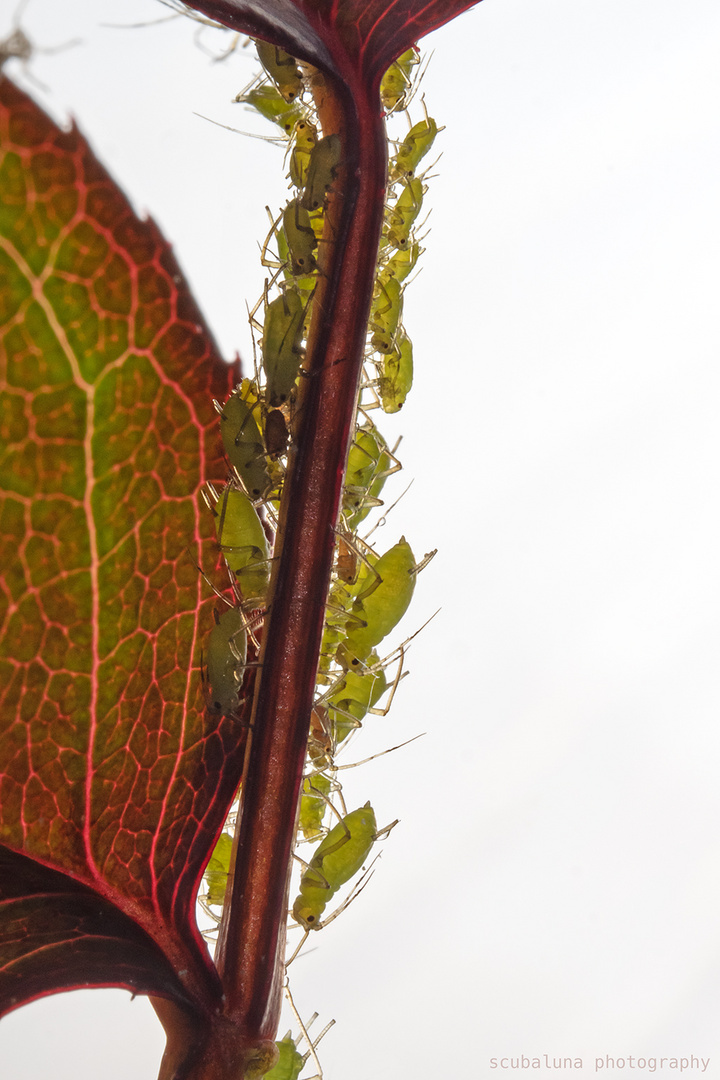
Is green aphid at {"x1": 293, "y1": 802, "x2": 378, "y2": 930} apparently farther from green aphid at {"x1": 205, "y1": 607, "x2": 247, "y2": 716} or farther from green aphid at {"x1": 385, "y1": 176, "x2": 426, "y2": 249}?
green aphid at {"x1": 385, "y1": 176, "x2": 426, "y2": 249}

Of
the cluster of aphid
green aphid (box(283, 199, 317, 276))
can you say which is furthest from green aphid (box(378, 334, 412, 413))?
green aphid (box(283, 199, 317, 276))

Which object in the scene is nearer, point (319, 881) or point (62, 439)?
point (62, 439)

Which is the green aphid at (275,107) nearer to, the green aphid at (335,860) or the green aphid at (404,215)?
the green aphid at (404,215)

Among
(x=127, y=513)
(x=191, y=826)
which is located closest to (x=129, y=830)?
(x=191, y=826)

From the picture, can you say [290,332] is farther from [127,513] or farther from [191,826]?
[191,826]

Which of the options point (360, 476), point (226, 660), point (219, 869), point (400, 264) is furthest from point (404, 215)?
point (219, 869)

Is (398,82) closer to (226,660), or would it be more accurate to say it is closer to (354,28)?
(354,28)
